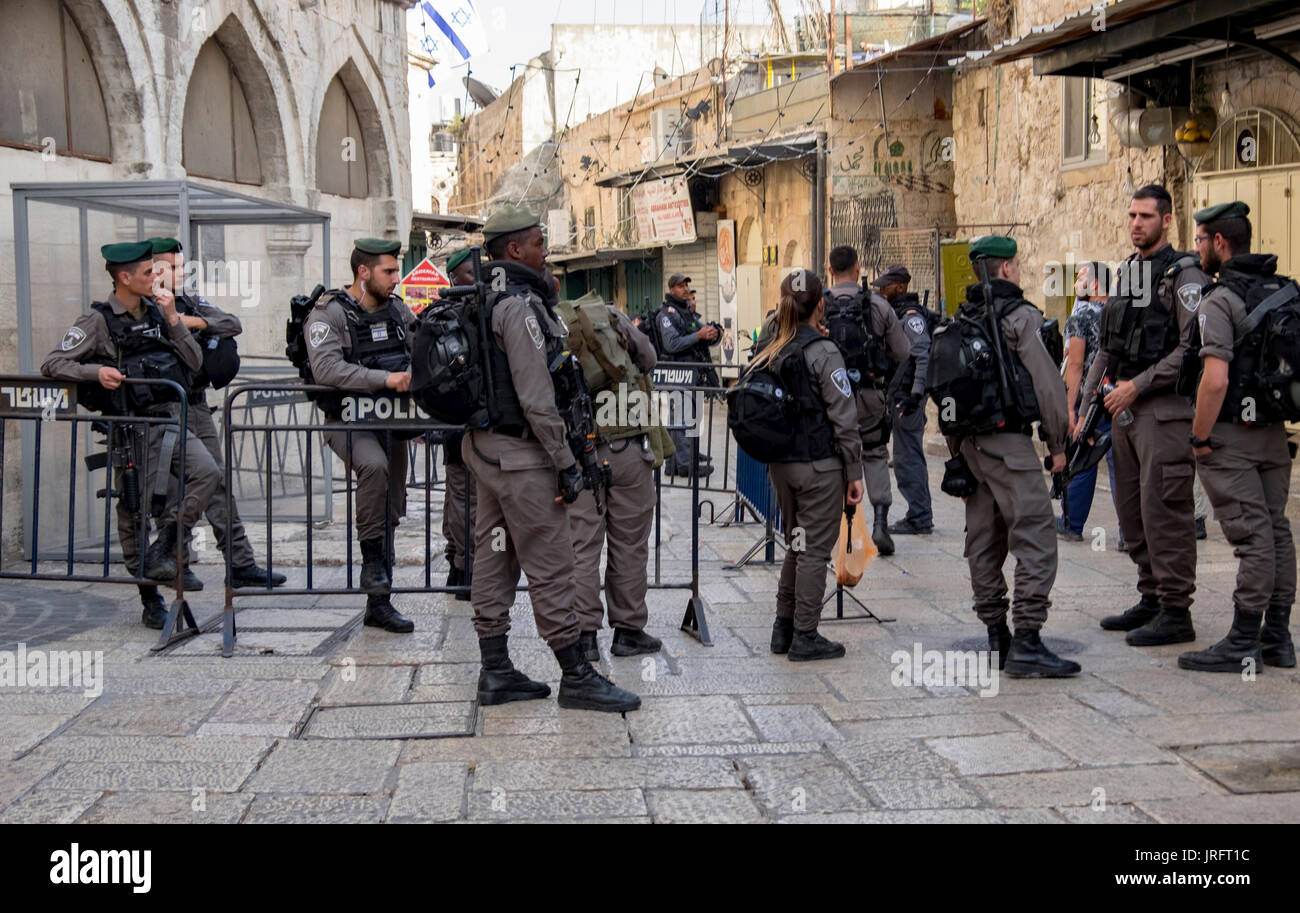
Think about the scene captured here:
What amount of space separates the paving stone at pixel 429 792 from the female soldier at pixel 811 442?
6.51 ft

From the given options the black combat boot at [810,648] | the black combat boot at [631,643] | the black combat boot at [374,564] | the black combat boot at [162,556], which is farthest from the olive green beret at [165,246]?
the black combat boot at [810,648]

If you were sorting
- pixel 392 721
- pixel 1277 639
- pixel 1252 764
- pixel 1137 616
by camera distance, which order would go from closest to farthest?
pixel 1252 764 → pixel 392 721 → pixel 1277 639 → pixel 1137 616

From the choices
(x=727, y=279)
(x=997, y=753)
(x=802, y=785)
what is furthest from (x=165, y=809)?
(x=727, y=279)

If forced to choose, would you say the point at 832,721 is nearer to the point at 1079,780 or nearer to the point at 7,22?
the point at 1079,780

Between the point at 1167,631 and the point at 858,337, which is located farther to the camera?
the point at 858,337

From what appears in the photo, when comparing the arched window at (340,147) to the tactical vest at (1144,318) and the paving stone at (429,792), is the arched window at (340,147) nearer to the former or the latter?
the tactical vest at (1144,318)

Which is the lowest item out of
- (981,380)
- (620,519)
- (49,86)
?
(620,519)

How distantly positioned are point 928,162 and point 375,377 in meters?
13.5

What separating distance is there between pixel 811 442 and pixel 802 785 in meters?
1.80

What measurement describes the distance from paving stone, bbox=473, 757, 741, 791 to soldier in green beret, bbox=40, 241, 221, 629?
2772 millimetres

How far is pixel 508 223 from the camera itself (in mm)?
5305

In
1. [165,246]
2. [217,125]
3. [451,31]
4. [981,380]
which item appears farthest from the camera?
[451,31]

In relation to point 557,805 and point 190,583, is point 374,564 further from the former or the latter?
point 557,805

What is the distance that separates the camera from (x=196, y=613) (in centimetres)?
712
